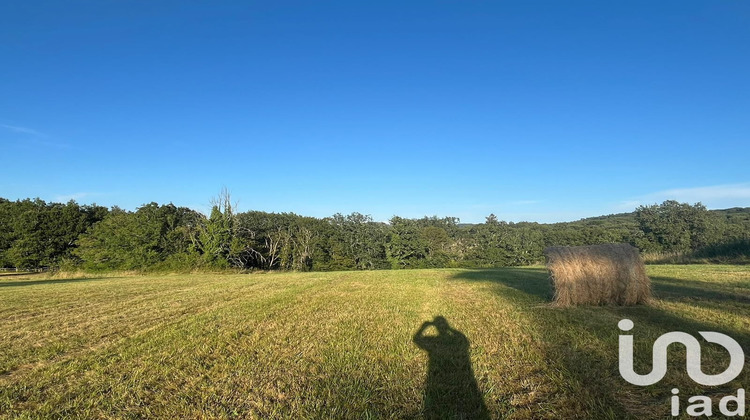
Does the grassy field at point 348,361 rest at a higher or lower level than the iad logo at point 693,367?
lower

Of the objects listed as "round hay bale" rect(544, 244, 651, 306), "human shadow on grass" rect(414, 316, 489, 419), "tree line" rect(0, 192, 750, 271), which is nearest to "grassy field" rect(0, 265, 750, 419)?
"human shadow on grass" rect(414, 316, 489, 419)

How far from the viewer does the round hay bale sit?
10.0 metres

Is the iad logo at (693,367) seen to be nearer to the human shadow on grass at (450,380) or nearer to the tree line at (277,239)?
the human shadow on grass at (450,380)

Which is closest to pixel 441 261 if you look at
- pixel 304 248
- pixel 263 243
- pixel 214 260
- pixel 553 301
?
pixel 304 248

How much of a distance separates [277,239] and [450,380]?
62530 millimetres

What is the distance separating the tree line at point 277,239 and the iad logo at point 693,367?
35.1m

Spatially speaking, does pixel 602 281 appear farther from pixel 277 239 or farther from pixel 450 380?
pixel 277 239

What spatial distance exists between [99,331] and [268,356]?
14.3 feet

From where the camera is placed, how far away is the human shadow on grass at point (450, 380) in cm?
381

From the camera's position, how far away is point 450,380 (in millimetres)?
4590

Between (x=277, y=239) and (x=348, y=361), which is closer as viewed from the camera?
(x=348, y=361)

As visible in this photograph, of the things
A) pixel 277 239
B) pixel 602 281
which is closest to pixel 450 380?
pixel 602 281

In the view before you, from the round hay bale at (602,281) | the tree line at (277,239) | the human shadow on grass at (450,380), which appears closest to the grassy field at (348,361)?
the human shadow on grass at (450,380)

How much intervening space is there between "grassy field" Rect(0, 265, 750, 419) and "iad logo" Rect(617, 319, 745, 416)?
120 millimetres
